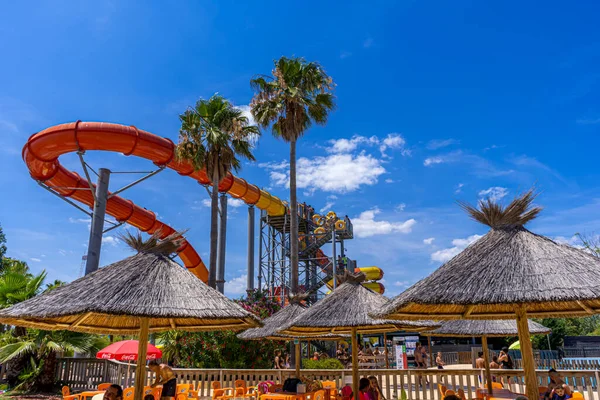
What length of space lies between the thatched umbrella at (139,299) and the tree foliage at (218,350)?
885cm

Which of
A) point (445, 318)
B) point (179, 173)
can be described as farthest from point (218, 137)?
point (445, 318)

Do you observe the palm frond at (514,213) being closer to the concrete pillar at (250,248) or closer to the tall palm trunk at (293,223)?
the tall palm trunk at (293,223)

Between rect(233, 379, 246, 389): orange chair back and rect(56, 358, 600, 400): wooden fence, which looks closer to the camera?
rect(56, 358, 600, 400): wooden fence

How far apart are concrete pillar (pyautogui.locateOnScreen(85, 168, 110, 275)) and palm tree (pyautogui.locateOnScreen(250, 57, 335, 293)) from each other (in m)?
7.28

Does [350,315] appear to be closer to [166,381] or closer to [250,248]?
[166,381]

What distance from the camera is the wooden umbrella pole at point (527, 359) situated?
656cm

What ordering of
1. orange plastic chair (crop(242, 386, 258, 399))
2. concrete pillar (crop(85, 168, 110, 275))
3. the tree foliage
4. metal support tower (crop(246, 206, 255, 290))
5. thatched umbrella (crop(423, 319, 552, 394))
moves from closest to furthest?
orange plastic chair (crop(242, 386, 258, 399)), thatched umbrella (crop(423, 319, 552, 394)), the tree foliage, concrete pillar (crop(85, 168, 110, 275)), metal support tower (crop(246, 206, 255, 290))

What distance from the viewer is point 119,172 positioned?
67.3 ft

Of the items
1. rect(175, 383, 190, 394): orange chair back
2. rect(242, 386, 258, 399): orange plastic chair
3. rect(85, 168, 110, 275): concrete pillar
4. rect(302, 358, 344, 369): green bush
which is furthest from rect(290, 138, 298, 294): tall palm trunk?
Result: rect(85, 168, 110, 275): concrete pillar

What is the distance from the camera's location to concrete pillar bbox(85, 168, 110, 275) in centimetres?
1791

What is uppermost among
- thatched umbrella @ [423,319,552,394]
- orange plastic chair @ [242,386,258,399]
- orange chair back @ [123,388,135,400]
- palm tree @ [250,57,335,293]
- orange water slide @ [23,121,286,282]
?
palm tree @ [250,57,335,293]

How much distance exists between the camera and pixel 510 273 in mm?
6609

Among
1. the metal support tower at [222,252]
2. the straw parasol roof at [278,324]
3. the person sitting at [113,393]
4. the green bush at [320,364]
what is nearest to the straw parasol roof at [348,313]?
the straw parasol roof at [278,324]

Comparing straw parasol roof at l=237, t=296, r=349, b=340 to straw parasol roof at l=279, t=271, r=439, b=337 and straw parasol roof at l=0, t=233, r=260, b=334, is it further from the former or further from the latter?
straw parasol roof at l=0, t=233, r=260, b=334
